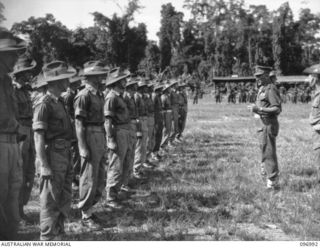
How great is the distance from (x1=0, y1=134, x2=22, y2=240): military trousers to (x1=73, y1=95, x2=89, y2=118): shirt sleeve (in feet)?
4.44

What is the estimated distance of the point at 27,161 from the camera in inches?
240

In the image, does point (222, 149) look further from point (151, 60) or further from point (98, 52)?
point (151, 60)

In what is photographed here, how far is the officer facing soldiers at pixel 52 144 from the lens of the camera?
4.32m

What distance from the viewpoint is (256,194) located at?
662cm

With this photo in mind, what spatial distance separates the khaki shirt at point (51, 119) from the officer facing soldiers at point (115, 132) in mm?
1565

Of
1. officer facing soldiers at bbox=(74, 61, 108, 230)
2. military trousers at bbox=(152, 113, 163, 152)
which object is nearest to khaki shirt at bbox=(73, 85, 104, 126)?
officer facing soldiers at bbox=(74, 61, 108, 230)

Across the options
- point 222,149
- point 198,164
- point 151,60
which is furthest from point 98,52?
point 198,164

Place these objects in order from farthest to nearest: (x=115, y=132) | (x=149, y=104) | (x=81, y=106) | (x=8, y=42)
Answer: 1. (x=149, y=104)
2. (x=115, y=132)
3. (x=81, y=106)
4. (x=8, y=42)

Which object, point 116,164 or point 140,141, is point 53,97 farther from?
point 140,141

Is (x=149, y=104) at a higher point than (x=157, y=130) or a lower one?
higher

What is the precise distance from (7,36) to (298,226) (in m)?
4.03

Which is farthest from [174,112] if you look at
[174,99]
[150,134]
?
[150,134]

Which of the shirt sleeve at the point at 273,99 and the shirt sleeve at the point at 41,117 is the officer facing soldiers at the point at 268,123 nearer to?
the shirt sleeve at the point at 273,99

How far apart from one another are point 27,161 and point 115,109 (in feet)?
5.06
